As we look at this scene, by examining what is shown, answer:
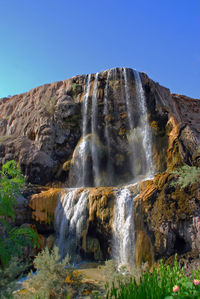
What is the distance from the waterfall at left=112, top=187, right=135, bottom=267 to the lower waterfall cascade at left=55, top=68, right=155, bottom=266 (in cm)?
63

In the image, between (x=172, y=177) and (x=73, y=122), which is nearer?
(x=172, y=177)

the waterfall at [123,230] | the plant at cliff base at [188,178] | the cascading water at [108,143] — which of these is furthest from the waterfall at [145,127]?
the plant at cliff base at [188,178]

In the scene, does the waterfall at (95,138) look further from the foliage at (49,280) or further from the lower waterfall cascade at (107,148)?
the foliage at (49,280)

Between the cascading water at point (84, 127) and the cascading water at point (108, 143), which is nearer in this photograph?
the cascading water at point (84, 127)

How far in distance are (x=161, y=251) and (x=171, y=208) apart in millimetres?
1312

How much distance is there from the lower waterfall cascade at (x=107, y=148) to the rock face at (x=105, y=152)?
7 centimetres

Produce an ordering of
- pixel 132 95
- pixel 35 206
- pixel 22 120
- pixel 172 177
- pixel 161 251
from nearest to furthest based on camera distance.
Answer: pixel 161 251
pixel 172 177
pixel 35 206
pixel 132 95
pixel 22 120

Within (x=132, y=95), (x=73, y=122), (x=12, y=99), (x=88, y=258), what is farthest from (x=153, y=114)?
(x=12, y=99)

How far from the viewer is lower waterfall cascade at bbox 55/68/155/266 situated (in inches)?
394

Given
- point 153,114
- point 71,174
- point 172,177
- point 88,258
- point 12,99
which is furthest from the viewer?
point 12,99

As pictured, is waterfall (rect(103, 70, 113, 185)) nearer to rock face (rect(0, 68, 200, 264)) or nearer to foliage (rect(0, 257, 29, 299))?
rock face (rect(0, 68, 200, 264))

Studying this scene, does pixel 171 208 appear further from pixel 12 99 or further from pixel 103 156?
pixel 12 99

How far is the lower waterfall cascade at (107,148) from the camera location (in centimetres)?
1001

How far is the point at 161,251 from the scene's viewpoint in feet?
22.6
